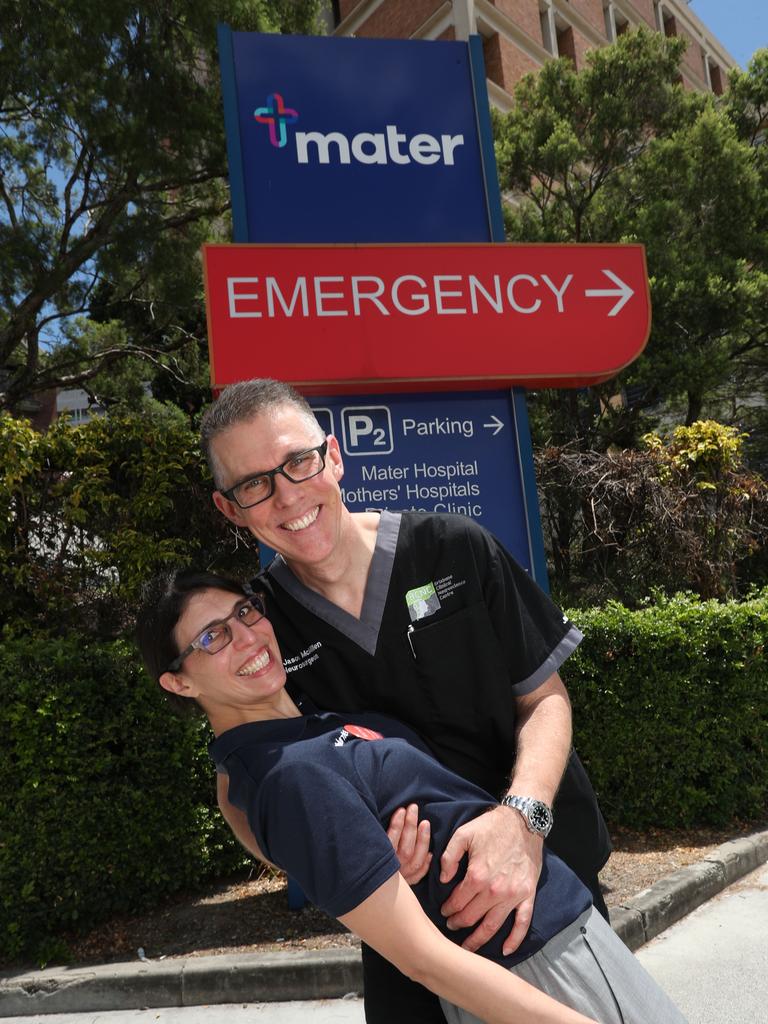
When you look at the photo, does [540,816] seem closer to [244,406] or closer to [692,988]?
[244,406]

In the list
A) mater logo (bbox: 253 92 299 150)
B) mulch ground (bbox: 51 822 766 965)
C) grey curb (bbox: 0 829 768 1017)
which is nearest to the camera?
grey curb (bbox: 0 829 768 1017)

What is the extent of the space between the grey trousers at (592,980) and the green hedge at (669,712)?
134 inches

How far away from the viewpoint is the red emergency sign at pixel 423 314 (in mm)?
4117

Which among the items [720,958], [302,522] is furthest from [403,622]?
[720,958]

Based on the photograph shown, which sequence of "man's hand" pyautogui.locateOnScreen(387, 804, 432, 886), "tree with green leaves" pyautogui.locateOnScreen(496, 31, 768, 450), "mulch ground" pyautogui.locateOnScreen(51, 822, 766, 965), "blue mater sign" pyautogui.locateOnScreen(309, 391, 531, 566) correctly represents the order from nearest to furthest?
1. "man's hand" pyautogui.locateOnScreen(387, 804, 432, 886)
2. "mulch ground" pyautogui.locateOnScreen(51, 822, 766, 965)
3. "blue mater sign" pyautogui.locateOnScreen(309, 391, 531, 566)
4. "tree with green leaves" pyautogui.locateOnScreen(496, 31, 768, 450)

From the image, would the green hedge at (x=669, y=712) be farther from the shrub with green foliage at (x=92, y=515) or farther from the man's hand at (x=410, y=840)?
the man's hand at (x=410, y=840)

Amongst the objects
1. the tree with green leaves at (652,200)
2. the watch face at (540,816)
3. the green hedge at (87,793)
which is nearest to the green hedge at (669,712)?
the green hedge at (87,793)

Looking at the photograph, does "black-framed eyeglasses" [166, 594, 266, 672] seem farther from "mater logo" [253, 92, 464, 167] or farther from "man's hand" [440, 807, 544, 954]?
"mater logo" [253, 92, 464, 167]

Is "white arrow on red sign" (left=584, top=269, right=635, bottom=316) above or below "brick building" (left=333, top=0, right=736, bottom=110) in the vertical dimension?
below

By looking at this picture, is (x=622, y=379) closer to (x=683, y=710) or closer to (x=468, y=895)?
(x=683, y=710)

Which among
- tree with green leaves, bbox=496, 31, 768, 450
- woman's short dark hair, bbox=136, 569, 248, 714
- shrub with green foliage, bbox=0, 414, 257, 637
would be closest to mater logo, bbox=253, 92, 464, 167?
shrub with green foliage, bbox=0, 414, 257, 637

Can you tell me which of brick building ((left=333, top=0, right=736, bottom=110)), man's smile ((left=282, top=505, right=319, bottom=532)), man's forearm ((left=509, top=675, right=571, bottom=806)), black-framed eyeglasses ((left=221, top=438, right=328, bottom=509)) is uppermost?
brick building ((left=333, top=0, right=736, bottom=110))

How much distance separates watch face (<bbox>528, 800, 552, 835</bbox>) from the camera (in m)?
1.43

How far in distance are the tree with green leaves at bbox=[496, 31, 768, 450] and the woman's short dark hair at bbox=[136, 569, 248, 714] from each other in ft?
34.6
